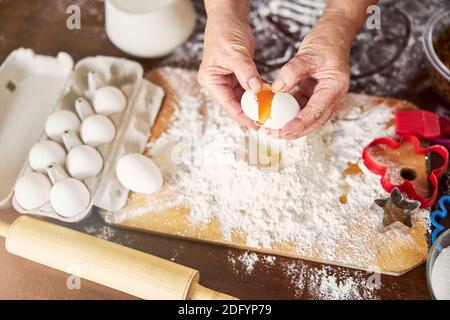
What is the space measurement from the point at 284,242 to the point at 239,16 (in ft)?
1.96

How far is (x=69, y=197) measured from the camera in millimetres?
1112

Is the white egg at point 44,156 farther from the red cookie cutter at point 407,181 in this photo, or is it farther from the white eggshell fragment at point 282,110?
the red cookie cutter at point 407,181

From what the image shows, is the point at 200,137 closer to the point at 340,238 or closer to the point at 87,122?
the point at 87,122

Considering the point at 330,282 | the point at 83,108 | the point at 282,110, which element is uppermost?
the point at 282,110

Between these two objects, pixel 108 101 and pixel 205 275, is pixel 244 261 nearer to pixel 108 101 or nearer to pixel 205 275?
→ pixel 205 275

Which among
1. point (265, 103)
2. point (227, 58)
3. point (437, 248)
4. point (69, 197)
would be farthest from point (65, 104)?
point (437, 248)

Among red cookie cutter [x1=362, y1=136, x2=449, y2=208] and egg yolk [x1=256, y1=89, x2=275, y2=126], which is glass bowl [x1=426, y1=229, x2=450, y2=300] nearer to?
red cookie cutter [x1=362, y1=136, x2=449, y2=208]

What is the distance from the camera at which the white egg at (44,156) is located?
1175mm

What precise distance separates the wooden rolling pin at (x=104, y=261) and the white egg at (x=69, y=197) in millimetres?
51

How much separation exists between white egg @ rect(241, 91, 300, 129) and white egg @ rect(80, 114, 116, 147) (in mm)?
382

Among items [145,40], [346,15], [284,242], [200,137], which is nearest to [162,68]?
[145,40]

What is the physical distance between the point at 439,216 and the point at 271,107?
1.67 feet

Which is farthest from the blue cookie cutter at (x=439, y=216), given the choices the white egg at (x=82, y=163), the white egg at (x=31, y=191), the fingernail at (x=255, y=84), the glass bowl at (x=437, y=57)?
the white egg at (x=31, y=191)

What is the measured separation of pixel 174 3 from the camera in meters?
1.38
